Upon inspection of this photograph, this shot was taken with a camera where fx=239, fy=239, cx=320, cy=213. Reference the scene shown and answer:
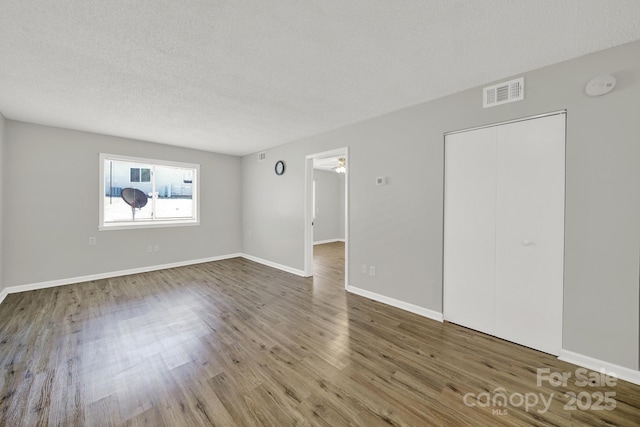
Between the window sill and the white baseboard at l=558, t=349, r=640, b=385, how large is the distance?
6.02 m

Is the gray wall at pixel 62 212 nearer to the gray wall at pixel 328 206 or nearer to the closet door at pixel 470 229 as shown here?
the gray wall at pixel 328 206

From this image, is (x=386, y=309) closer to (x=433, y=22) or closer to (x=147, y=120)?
(x=433, y=22)

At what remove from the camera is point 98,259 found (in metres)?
4.21

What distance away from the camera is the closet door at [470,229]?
2463mm

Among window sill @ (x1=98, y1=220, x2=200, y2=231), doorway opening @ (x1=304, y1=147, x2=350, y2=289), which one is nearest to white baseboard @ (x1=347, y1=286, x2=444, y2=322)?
doorway opening @ (x1=304, y1=147, x2=350, y2=289)

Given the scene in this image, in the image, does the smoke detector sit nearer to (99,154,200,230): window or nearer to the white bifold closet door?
the white bifold closet door

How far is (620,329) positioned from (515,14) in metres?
2.43

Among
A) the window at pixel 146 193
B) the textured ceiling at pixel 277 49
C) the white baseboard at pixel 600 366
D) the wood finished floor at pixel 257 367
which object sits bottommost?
the wood finished floor at pixel 257 367

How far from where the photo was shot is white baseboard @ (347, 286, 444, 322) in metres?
2.79

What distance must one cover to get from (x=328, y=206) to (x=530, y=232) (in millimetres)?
6757

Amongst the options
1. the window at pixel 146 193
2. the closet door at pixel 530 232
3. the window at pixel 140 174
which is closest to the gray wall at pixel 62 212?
the window at pixel 146 193

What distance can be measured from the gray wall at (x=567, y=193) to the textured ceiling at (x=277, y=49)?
0.24 m

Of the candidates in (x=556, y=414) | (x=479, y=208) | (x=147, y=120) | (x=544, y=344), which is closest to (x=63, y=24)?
(x=147, y=120)

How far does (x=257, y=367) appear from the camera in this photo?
1.96 metres
